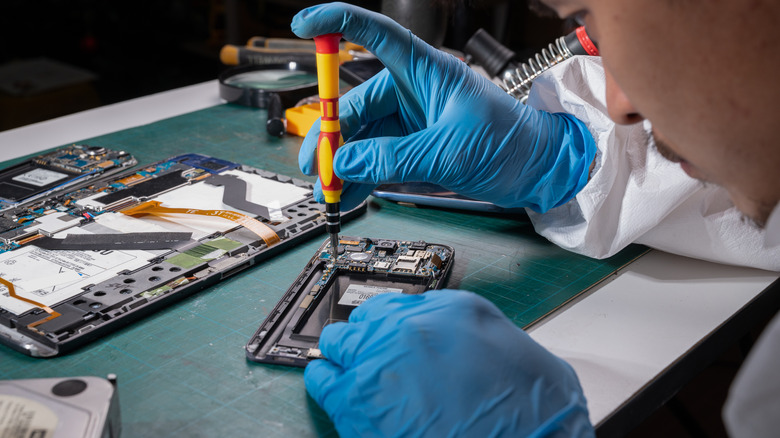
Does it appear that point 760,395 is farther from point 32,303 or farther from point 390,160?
point 32,303

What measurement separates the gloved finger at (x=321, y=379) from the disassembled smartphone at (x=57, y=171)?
780 millimetres

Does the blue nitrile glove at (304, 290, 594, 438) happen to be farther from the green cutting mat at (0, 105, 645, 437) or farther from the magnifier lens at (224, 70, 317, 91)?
the magnifier lens at (224, 70, 317, 91)

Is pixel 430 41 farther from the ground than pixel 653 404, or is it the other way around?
pixel 430 41

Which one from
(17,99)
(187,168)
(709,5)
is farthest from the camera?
(17,99)

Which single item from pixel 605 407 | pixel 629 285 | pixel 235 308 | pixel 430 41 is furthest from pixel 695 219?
pixel 430 41

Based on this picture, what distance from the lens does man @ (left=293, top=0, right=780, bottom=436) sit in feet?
1.96

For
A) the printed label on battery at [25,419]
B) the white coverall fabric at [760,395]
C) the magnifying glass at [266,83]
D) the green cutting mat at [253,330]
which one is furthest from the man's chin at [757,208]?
the magnifying glass at [266,83]

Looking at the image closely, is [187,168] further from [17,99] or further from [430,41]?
[17,99]

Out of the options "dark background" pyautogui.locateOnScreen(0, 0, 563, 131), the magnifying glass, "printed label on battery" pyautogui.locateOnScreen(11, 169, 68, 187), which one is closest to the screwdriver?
"printed label on battery" pyautogui.locateOnScreen(11, 169, 68, 187)

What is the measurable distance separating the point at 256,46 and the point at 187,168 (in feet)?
3.13

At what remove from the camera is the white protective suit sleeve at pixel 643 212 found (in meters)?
1.17

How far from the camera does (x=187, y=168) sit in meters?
1.49

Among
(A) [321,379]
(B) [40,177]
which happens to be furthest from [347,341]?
(B) [40,177]

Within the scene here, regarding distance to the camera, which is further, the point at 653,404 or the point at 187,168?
the point at 187,168
